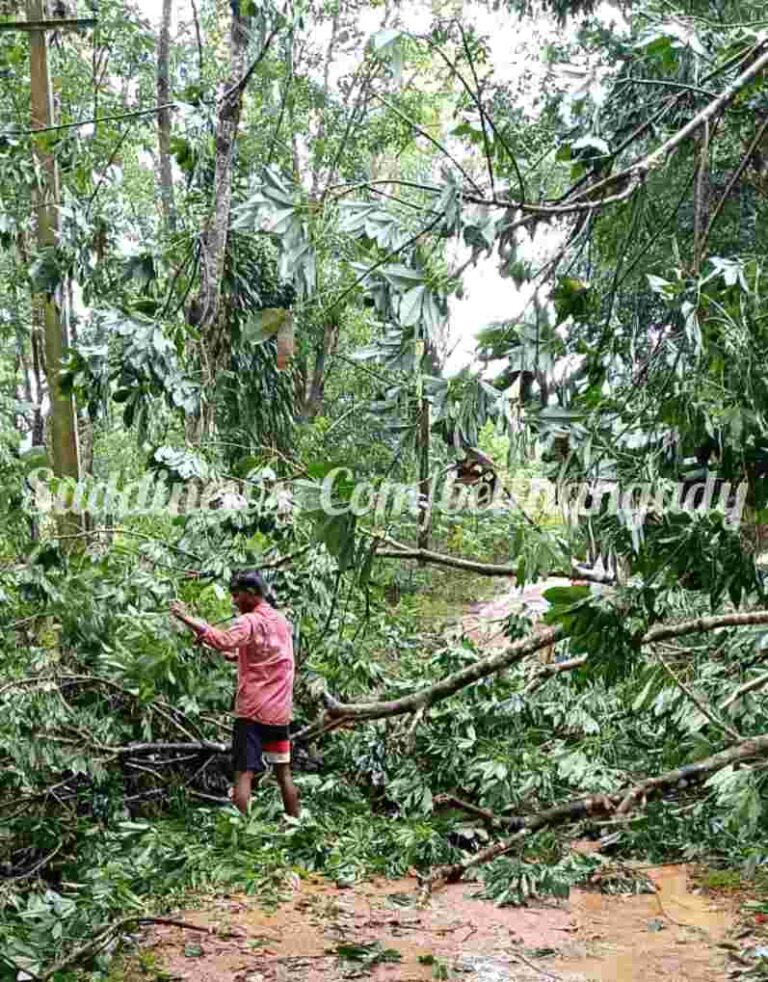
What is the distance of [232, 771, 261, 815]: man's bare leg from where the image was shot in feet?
15.2

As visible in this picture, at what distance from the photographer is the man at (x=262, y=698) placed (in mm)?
4586

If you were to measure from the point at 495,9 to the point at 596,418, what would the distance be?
297 inches

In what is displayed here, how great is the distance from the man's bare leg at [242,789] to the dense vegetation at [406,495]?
25cm

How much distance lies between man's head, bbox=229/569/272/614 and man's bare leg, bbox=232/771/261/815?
2.41ft

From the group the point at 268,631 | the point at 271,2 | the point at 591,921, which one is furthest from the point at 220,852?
the point at 271,2

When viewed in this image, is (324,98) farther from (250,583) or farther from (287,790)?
(287,790)

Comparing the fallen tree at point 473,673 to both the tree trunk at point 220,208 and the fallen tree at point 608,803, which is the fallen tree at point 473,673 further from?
the tree trunk at point 220,208

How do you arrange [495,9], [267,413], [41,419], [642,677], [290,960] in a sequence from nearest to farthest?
[290,960] → [642,677] → [267,413] → [495,9] → [41,419]

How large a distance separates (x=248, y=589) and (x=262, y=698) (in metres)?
0.51

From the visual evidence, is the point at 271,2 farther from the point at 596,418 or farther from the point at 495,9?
the point at 495,9

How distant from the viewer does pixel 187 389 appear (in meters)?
2.89

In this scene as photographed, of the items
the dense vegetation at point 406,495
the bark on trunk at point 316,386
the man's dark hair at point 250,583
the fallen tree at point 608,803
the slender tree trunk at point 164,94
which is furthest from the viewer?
the bark on trunk at point 316,386

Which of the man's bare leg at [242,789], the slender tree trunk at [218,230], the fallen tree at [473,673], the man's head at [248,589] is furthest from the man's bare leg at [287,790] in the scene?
the slender tree trunk at [218,230]

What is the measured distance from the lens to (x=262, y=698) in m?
4.64
